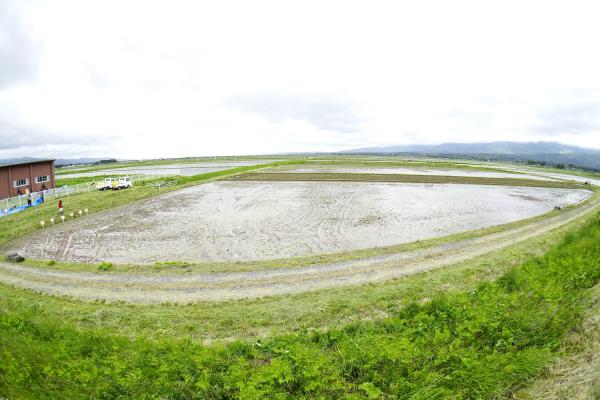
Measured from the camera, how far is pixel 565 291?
7.75 metres

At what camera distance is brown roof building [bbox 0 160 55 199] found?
35656mm

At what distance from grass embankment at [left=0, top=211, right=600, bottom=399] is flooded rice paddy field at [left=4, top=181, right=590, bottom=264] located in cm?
1182

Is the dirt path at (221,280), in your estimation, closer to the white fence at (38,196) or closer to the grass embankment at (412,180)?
the white fence at (38,196)

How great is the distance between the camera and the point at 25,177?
127 ft

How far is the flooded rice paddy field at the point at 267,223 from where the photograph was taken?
67.8ft

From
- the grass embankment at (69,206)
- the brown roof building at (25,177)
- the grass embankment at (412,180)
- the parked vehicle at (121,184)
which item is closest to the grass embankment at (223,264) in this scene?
the grass embankment at (69,206)

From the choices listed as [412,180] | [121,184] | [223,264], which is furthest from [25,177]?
[412,180]

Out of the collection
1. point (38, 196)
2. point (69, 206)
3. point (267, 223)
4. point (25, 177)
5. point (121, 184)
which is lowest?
point (267, 223)

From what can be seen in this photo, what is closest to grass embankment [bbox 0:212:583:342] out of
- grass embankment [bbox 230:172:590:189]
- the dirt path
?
the dirt path

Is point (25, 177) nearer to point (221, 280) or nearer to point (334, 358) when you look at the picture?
point (221, 280)

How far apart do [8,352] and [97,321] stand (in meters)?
5.87

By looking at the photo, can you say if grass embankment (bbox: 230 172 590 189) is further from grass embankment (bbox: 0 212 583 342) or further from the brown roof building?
grass embankment (bbox: 0 212 583 342)

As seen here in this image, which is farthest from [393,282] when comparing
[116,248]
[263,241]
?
[116,248]

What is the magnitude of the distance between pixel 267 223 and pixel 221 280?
13.3 metres
